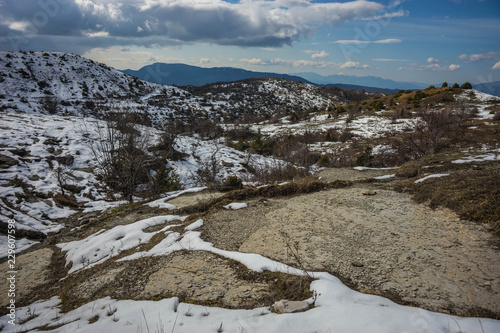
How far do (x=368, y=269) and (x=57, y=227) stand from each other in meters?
11.2

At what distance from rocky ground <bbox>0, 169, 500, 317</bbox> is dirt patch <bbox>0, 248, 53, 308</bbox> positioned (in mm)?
32

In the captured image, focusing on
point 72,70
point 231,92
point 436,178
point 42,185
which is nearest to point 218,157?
point 42,185

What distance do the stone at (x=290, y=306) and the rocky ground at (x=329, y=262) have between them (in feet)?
0.72

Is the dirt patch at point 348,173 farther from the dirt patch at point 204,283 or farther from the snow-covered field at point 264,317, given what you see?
the snow-covered field at point 264,317

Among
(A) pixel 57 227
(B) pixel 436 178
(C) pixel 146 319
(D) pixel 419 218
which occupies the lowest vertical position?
(A) pixel 57 227

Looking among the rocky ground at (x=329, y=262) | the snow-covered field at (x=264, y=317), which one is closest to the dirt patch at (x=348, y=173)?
the rocky ground at (x=329, y=262)

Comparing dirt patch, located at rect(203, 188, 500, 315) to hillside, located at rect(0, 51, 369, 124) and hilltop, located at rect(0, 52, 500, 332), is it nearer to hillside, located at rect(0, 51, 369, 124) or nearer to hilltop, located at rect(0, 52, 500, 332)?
hilltop, located at rect(0, 52, 500, 332)

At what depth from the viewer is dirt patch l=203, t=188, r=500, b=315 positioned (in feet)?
10.3

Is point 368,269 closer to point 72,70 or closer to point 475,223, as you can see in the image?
point 475,223

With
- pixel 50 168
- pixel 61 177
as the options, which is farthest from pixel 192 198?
pixel 50 168

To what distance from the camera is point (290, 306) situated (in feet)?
9.67

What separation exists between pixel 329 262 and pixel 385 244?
126 centimetres

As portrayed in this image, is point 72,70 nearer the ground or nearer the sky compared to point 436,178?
nearer the sky

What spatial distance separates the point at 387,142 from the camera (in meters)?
20.3
